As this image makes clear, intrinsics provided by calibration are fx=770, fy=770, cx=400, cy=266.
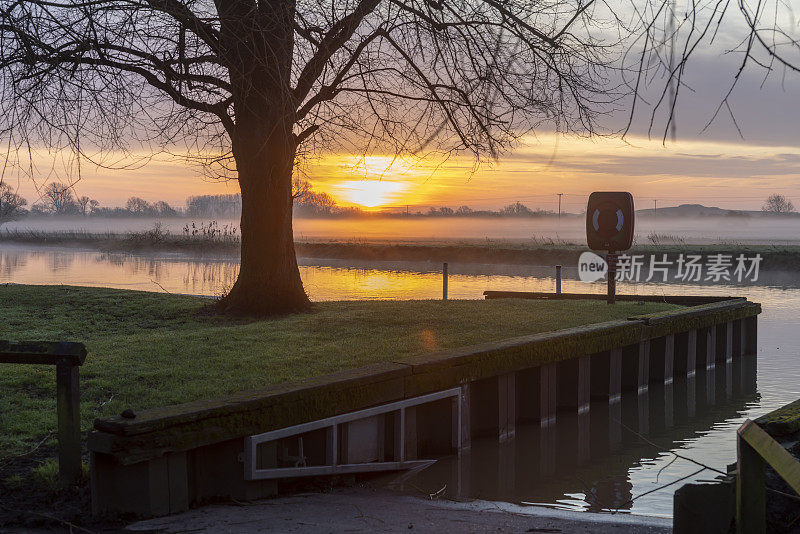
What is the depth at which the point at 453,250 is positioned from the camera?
174 feet

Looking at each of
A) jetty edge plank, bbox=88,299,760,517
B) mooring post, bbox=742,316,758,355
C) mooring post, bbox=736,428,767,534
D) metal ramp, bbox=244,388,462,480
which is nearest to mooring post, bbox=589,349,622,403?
metal ramp, bbox=244,388,462,480

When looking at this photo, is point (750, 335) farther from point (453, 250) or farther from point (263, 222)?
point (453, 250)

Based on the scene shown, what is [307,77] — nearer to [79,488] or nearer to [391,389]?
[391,389]

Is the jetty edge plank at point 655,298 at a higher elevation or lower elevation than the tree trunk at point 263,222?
lower

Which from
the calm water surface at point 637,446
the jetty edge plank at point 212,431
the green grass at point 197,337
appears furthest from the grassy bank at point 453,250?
the jetty edge plank at point 212,431

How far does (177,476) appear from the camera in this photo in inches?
221

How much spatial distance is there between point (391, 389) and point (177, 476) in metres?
2.37

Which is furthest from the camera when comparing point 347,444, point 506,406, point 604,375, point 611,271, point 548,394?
point 611,271

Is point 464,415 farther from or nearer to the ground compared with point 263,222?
nearer to the ground

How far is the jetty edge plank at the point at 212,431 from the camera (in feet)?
17.6

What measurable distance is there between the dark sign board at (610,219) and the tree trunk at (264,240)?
5669 millimetres


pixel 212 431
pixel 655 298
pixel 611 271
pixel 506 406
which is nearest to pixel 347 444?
pixel 212 431

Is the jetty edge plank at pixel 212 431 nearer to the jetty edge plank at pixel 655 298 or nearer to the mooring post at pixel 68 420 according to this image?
the mooring post at pixel 68 420

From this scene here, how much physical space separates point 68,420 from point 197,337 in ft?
17.7
